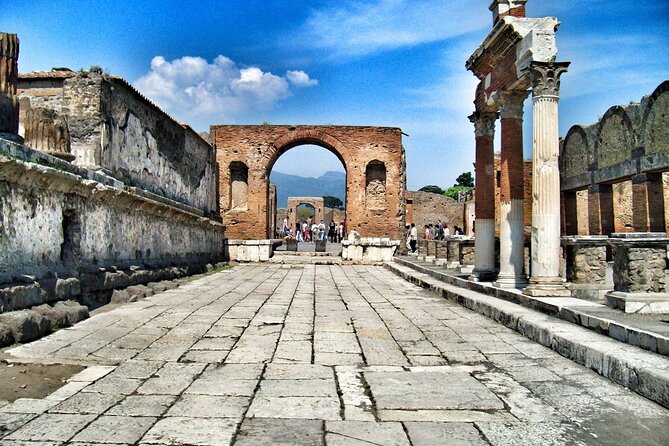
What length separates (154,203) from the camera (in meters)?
10.6

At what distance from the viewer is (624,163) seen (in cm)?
1800

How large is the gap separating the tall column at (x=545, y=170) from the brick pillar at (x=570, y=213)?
14394 mm

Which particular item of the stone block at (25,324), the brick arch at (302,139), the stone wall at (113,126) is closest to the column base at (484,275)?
the stone wall at (113,126)

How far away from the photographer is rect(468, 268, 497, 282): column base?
32.6 feet

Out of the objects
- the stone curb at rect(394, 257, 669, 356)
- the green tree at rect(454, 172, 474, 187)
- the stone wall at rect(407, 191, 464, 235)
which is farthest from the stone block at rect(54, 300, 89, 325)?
the green tree at rect(454, 172, 474, 187)

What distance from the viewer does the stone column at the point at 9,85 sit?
6.45 m

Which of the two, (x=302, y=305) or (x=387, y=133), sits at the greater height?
(x=387, y=133)

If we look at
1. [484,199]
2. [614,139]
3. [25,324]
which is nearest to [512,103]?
[484,199]

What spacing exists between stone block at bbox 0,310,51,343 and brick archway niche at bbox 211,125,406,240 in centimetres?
1703

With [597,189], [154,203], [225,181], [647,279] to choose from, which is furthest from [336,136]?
[647,279]

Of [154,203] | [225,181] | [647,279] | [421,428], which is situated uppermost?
[225,181]

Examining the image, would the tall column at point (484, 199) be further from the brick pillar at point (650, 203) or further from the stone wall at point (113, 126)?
the brick pillar at point (650, 203)

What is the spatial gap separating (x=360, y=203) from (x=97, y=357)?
1819 cm

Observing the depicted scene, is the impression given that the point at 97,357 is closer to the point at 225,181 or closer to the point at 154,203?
the point at 154,203
